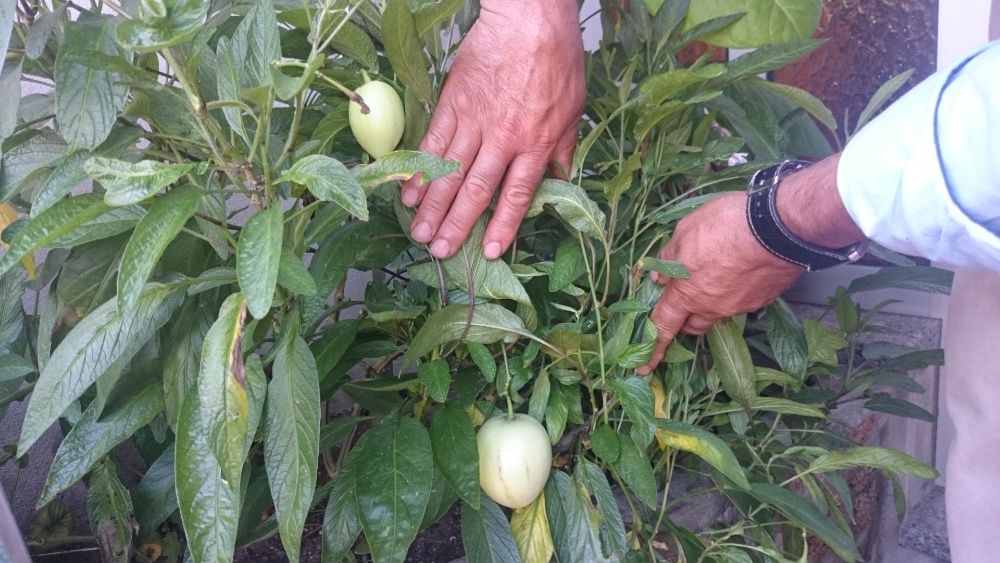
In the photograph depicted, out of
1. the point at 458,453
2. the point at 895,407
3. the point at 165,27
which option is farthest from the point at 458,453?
the point at 895,407

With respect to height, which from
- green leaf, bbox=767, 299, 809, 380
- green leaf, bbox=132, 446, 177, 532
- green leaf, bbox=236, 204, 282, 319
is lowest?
green leaf, bbox=132, 446, 177, 532

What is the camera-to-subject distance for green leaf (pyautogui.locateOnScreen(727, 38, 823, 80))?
859 mm

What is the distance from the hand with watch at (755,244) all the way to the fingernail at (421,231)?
0.89ft

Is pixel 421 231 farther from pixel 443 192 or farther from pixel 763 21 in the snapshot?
pixel 763 21

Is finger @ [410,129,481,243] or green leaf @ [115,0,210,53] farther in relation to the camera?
finger @ [410,129,481,243]

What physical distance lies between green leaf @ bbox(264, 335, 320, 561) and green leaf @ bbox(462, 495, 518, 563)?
235mm

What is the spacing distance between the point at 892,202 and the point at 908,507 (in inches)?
44.8

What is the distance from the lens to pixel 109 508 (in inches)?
32.6

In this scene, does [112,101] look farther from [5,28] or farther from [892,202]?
[892,202]

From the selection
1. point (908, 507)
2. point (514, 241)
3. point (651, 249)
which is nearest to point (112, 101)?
point (514, 241)

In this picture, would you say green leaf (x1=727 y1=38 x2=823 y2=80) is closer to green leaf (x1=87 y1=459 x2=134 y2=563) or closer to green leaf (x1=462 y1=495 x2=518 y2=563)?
green leaf (x1=462 y1=495 x2=518 y2=563)

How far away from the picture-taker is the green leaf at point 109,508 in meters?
0.83

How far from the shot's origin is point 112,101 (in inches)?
23.7

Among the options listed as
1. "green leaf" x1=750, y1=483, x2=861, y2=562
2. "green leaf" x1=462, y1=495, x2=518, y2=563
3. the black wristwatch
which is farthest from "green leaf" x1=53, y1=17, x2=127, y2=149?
"green leaf" x1=750, y1=483, x2=861, y2=562
